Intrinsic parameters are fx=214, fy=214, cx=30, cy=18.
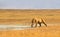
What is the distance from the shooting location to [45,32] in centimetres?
484

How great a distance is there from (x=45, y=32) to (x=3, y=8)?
6.28m

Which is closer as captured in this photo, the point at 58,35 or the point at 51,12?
the point at 58,35

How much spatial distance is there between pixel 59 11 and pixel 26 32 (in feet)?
18.6

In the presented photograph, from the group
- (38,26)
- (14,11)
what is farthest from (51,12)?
(38,26)

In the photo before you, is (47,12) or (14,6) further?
(14,6)

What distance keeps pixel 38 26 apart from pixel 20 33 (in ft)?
3.73

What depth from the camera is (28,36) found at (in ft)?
15.2

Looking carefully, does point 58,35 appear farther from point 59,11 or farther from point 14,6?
point 14,6

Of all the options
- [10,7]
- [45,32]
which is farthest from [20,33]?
[10,7]

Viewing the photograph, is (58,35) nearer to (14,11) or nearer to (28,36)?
(28,36)

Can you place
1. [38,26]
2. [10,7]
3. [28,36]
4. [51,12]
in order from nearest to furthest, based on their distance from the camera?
[28,36]
[38,26]
[51,12]
[10,7]

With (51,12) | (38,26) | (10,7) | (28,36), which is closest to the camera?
(28,36)

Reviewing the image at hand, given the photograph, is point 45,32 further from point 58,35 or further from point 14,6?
point 14,6

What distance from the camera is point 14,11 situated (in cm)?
1067
